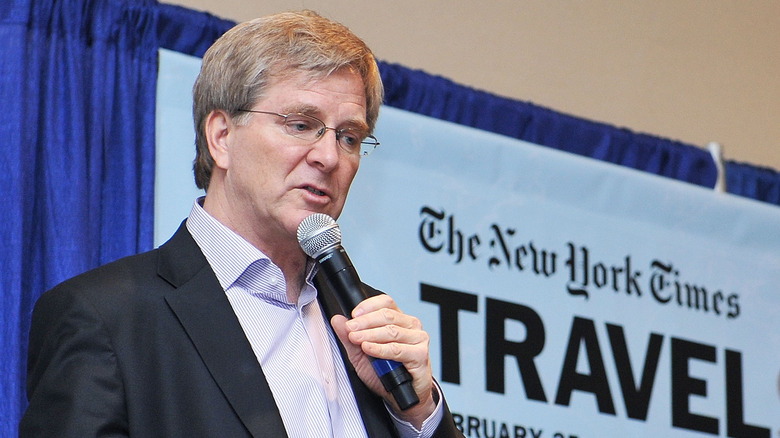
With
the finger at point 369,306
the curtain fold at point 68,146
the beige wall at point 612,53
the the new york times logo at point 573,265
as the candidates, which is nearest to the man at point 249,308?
the finger at point 369,306

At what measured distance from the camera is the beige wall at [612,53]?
154 inches

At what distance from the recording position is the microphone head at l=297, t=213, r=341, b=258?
1.87 metres

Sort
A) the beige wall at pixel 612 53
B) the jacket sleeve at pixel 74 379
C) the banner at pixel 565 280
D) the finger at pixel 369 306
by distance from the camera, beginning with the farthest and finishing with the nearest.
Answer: the beige wall at pixel 612 53
the banner at pixel 565 280
the finger at pixel 369 306
the jacket sleeve at pixel 74 379

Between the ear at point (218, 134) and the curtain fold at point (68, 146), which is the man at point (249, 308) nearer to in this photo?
the ear at point (218, 134)

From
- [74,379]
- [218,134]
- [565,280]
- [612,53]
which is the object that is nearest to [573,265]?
[565,280]

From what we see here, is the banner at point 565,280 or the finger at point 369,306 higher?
the banner at point 565,280

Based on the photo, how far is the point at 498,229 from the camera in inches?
140

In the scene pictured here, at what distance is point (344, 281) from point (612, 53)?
9.08 ft

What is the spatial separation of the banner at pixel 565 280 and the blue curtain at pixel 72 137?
0.33 ft

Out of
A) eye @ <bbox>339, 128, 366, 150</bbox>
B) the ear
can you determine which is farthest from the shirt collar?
eye @ <bbox>339, 128, 366, 150</bbox>

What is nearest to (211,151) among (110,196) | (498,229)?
(110,196)

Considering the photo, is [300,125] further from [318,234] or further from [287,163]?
[318,234]

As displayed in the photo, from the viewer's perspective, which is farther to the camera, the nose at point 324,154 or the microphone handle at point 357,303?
the nose at point 324,154

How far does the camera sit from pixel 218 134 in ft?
7.13
